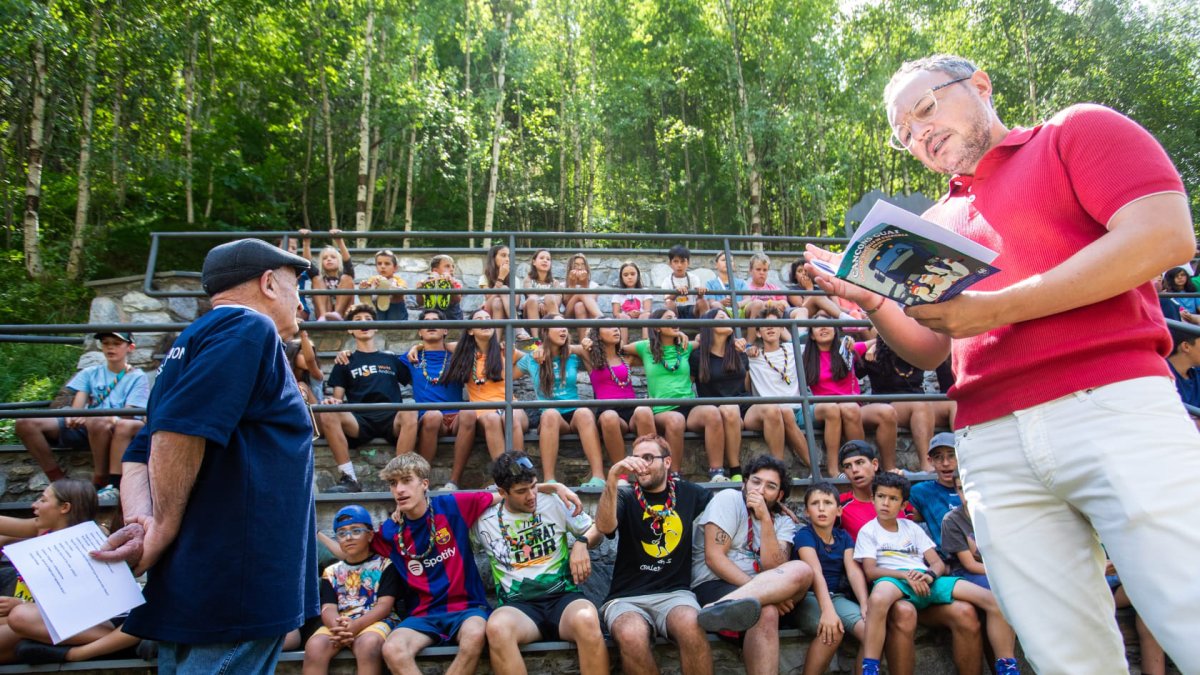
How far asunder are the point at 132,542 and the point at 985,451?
6.46 feet

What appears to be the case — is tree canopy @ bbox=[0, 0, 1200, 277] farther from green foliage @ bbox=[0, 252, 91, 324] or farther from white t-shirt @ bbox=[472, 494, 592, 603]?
white t-shirt @ bbox=[472, 494, 592, 603]

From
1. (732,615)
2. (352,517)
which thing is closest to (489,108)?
(352,517)

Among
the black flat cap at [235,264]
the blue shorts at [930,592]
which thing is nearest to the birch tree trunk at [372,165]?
the blue shorts at [930,592]

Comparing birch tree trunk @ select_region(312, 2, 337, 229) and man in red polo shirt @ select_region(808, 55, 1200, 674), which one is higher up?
birch tree trunk @ select_region(312, 2, 337, 229)

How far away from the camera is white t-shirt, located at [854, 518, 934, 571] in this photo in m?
3.66

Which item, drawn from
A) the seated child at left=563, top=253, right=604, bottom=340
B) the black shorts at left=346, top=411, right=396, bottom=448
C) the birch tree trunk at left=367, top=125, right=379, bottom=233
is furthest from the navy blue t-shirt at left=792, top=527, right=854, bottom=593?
the birch tree trunk at left=367, top=125, right=379, bottom=233

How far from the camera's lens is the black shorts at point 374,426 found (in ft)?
16.1

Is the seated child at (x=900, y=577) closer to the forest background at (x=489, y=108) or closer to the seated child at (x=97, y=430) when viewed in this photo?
the seated child at (x=97, y=430)

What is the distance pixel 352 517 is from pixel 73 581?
1.93 meters

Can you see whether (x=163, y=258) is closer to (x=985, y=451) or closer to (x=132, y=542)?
(x=132, y=542)

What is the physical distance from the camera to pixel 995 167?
167cm

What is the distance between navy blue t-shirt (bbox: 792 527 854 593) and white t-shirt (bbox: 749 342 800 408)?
1.79 m

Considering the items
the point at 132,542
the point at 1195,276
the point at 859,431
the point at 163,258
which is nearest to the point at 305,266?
the point at 132,542

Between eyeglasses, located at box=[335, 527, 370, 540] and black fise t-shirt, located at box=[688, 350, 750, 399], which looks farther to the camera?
black fise t-shirt, located at box=[688, 350, 750, 399]
